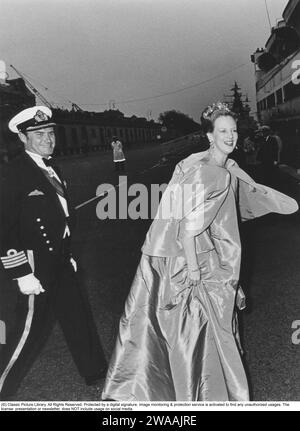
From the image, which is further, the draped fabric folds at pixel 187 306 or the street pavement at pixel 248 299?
the street pavement at pixel 248 299

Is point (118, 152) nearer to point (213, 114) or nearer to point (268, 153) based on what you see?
point (268, 153)

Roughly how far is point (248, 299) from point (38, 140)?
7.29 feet

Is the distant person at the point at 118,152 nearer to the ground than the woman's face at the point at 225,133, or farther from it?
farther from it

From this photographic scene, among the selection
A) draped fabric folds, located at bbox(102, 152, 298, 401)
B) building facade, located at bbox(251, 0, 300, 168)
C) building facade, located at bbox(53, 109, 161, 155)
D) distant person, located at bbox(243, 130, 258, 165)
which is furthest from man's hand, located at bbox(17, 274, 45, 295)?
distant person, located at bbox(243, 130, 258, 165)

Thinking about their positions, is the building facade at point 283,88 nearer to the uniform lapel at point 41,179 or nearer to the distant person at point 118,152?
the distant person at point 118,152

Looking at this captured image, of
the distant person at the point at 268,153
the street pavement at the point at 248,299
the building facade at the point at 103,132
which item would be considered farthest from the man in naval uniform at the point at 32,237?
the distant person at the point at 268,153

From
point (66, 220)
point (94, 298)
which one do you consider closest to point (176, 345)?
point (66, 220)

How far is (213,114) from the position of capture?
204 cm

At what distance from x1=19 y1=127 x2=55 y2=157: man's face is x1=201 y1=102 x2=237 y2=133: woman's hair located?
0.82 m

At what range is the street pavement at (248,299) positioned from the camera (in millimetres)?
2381

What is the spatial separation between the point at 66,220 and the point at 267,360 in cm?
150

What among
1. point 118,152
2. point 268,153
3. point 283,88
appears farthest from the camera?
point 118,152

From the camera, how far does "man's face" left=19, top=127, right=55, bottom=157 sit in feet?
7.14

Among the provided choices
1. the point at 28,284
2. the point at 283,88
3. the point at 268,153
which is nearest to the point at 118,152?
the point at 268,153
